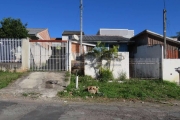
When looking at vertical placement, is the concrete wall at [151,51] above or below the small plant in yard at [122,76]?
above

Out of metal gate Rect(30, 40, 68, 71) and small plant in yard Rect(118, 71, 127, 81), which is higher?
metal gate Rect(30, 40, 68, 71)

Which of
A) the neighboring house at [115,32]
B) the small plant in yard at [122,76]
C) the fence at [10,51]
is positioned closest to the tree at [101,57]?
the small plant in yard at [122,76]

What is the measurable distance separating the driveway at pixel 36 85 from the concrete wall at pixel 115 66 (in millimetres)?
1659

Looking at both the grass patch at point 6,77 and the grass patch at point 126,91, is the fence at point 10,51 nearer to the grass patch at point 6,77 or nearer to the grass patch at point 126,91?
the grass patch at point 6,77

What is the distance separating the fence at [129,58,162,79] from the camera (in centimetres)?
1362

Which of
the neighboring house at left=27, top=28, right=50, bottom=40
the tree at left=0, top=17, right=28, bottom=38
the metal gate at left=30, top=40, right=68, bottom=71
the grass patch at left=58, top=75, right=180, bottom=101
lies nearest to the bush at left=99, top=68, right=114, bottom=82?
the grass patch at left=58, top=75, right=180, bottom=101

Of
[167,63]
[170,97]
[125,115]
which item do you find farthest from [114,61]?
[125,115]

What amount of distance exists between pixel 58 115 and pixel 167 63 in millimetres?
9299

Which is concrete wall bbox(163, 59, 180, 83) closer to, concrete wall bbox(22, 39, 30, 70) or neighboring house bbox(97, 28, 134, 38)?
concrete wall bbox(22, 39, 30, 70)

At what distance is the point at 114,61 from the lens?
13.5m

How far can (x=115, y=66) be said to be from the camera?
13531 millimetres

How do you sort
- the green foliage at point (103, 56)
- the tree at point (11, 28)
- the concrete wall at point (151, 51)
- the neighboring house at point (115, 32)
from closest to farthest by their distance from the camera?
the green foliage at point (103, 56) → the concrete wall at point (151, 51) → the tree at point (11, 28) → the neighboring house at point (115, 32)

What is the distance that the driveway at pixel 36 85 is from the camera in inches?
384

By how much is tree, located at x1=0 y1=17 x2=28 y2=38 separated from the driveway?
7.79 m
